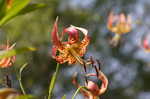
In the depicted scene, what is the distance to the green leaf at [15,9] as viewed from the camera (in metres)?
0.70

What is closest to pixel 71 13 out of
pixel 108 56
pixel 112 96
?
pixel 108 56

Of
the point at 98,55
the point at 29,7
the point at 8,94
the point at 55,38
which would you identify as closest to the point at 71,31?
the point at 55,38

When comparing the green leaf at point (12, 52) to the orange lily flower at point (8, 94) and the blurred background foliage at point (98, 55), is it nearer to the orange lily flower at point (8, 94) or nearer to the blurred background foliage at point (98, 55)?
the orange lily flower at point (8, 94)

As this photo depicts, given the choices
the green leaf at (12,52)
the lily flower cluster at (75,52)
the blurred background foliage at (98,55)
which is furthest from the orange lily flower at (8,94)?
the blurred background foliage at (98,55)

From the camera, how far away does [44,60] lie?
1071 cm

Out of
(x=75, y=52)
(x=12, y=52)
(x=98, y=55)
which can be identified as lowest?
(x=98, y=55)

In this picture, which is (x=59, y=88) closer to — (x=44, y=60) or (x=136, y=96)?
(x=44, y=60)

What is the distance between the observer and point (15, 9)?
0.70 metres

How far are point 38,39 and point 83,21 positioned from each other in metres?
1.62

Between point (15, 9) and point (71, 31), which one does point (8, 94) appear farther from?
point (71, 31)

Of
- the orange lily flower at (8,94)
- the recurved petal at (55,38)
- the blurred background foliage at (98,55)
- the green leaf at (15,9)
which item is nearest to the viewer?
the orange lily flower at (8,94)

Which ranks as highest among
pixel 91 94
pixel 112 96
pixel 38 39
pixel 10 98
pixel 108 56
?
pixel 10 98

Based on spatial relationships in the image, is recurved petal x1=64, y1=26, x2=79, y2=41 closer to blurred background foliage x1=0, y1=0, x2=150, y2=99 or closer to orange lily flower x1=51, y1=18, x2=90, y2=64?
orange lily flower x1=51, y1=18, x2=90, y2=64

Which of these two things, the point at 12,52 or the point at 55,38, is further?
the point at 55,38
